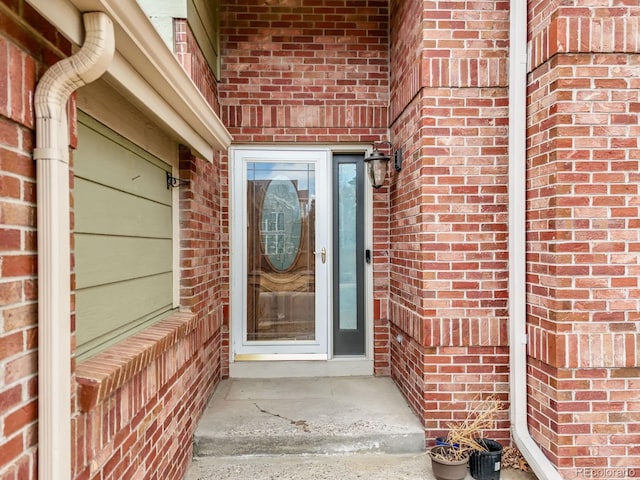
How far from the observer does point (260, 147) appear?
3.90m

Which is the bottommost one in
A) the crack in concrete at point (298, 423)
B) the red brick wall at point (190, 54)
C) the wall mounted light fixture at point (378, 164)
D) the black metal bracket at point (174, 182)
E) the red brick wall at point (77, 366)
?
the crack in concrete at point (298, 423)

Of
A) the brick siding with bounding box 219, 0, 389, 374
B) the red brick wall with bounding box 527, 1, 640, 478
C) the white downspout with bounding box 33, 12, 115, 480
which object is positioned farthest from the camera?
the brick siding with bounding box 219, 0, 389, 374

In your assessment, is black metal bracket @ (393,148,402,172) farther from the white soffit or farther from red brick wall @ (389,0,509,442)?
the white soffit

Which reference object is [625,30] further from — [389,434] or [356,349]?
[356,349]

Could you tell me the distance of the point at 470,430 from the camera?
8.50 feet

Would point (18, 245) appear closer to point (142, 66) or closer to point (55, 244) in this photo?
point (55, 244)

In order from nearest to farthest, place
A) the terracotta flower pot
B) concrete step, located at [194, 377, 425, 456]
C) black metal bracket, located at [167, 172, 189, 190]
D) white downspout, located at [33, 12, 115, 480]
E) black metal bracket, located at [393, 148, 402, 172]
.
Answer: white downspout, located at [33, 12, 115, 480] → the terracotta flower pot → black metal bracket, located at [167, 172, 189, 190] → concrete step, located at [194, 377, 425, 456] → black metal bracket, located at [393, 148, 402, 172]

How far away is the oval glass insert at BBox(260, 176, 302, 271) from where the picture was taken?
3.96 meters

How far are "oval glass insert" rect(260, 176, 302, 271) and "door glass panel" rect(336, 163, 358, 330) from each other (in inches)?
16.0

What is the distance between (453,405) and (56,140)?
264 cm

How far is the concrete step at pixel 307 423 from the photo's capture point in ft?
9.11

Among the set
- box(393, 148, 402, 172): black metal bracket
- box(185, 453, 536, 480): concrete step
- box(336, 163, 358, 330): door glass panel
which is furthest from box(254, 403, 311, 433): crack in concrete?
box(393, 148, 402, 172): black metal bracket

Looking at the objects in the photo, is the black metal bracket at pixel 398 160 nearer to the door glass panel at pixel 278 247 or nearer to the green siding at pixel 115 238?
the door glass panel at pixel 278 247

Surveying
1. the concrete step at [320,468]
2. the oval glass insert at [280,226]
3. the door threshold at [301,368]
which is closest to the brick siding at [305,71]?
the oval glass insert at [280,226]
